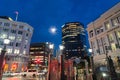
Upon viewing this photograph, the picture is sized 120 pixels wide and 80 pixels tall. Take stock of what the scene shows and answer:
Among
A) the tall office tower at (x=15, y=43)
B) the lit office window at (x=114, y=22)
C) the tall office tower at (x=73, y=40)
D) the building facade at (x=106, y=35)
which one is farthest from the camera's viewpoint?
the tall office tower at (x=73, y=40)

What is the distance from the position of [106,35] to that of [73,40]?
10882cm

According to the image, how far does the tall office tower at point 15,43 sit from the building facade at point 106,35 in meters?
35.7

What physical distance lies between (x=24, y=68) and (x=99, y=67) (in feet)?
130

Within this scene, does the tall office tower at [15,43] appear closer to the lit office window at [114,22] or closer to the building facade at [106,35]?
the building facade at [106,35]

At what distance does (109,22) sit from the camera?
1470 inches

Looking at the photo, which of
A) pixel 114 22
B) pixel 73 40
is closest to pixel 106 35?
pixel 114 22

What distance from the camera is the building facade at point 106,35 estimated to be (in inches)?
1352

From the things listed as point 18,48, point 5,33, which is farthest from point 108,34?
point 5,33

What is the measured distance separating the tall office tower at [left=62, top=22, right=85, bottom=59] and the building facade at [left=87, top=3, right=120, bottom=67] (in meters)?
94.2

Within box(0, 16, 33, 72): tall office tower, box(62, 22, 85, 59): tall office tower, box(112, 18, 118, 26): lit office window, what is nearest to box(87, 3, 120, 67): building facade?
box(112, 18, 118, 26): lit office window

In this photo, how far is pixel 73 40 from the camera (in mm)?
147125

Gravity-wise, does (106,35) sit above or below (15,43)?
below

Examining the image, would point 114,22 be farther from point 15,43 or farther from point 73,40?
point 73,40

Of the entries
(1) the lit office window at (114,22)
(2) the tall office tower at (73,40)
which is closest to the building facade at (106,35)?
(1) the lit office window at (114,22)
